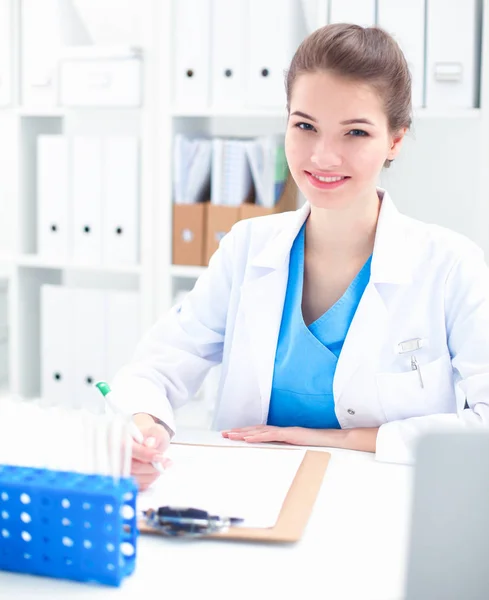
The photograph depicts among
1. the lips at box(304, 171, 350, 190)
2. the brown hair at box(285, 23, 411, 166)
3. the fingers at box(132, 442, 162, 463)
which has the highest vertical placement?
the brown hair at box(285, 23, 411, 166)

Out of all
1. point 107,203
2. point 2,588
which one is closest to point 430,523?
point 2,588

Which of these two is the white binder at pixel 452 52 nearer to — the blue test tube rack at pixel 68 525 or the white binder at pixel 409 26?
the white binder at pixel 409 26

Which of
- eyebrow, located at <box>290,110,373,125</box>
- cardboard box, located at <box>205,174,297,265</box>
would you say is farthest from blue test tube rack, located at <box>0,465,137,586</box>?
cardboard box, located at <box>205,174,297,265</box>

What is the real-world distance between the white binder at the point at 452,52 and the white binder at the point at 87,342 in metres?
1.24

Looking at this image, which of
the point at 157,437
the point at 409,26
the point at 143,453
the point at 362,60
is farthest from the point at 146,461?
the point at 409,26

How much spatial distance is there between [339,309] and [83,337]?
1.48 metres

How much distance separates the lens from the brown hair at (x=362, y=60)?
1403mm

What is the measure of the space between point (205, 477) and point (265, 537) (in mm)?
196

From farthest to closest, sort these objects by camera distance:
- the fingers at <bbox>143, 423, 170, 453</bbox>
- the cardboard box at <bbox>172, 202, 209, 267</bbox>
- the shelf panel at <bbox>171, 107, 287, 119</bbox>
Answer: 1. the cardboard box at <bbox>172, 202, 209, 267</bbox>
2. the shelf panel at <bbox>171, 107, 287, 119</bbox>
3. the fingers at <bbox>143, 423, 170, 453</bbox>

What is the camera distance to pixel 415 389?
1.44 metres

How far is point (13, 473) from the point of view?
33.9 inches

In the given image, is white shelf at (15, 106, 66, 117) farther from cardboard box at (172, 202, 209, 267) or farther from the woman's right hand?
the woman's right hand

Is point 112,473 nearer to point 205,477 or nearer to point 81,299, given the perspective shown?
point 205,477

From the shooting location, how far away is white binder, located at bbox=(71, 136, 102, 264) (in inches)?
105
